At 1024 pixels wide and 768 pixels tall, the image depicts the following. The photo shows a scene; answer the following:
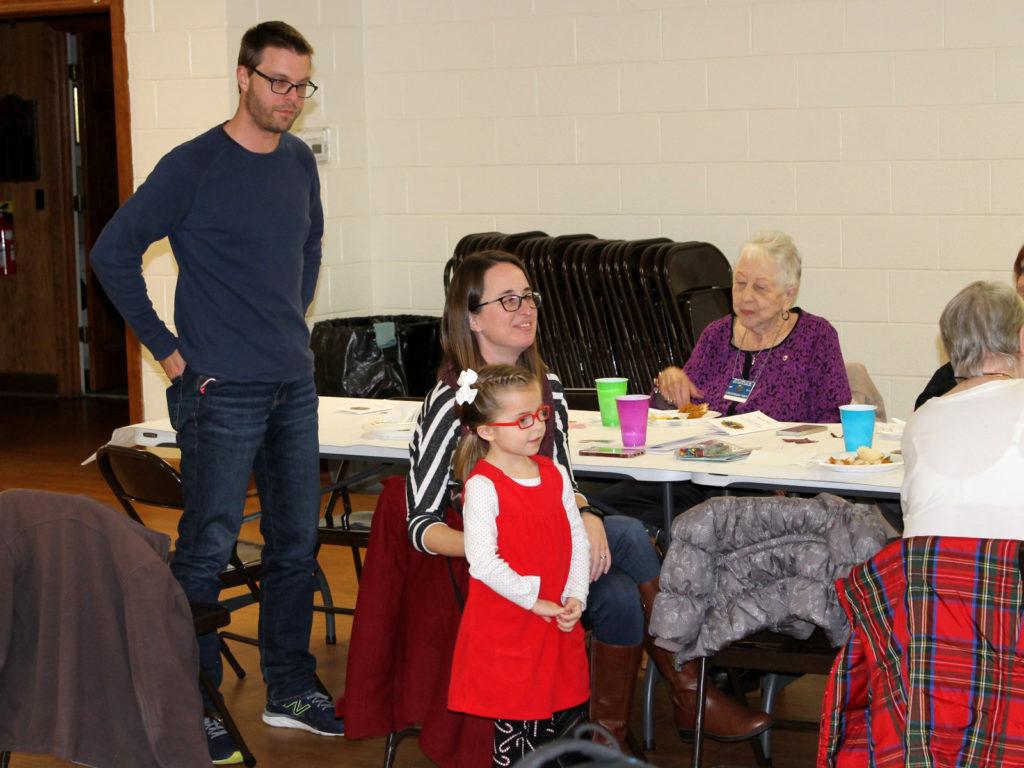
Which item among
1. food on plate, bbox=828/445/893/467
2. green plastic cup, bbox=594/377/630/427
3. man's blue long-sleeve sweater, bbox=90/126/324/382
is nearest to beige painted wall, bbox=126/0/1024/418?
green plastic cup, bbox=594/377/630/427

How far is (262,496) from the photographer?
12.2ft

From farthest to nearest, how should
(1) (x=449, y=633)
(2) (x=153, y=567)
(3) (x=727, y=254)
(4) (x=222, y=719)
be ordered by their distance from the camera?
(3) (x=727, y=254)
(4) (x=222, y=719)
(1) (x=449, y=633)
(2) (x=153, y=567)

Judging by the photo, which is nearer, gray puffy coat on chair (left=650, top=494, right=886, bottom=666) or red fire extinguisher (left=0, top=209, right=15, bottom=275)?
gray puffy coat on chair (left=650, top=494, right=886, bottom=666)

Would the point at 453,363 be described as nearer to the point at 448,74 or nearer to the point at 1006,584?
the point at 1006,584

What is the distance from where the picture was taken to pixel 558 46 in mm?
6719

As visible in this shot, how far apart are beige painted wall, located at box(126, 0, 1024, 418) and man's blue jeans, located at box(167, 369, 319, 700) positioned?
10.6 feet

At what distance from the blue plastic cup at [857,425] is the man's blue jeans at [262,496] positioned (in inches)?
52.3

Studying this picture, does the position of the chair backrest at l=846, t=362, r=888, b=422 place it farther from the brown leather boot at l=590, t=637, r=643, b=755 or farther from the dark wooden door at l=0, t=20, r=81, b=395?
the dark wooden door at l=0, t=20, r=81, b=395

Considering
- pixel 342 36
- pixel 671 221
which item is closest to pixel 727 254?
pixel 671 221

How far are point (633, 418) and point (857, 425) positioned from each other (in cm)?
56

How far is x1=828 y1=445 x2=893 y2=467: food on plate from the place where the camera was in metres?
3.46

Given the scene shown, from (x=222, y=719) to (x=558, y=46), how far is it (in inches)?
164

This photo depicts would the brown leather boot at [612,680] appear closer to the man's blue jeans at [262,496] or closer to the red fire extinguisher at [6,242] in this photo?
the man's blue jeans at [262,496]

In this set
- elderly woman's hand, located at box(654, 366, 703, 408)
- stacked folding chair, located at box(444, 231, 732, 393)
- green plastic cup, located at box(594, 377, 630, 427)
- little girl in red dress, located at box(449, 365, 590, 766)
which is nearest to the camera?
little girl in red dress, located at box(449, 365, 590, 766)
